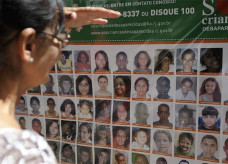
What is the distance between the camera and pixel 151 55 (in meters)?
1.51

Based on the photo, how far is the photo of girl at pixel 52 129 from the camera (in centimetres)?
187

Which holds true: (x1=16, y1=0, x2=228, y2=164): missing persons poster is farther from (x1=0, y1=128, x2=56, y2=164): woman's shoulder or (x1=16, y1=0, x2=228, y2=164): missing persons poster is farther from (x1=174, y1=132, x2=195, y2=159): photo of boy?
(x1=0, y1=128, x2=56, y2=164): woman's shoulder

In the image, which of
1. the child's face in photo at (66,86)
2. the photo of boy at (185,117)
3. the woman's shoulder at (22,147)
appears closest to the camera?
the woman's shoulder at (22,147)

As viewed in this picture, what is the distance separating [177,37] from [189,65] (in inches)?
6.5

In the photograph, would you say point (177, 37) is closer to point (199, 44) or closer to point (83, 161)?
point (199, 44)

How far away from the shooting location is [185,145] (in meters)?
1.50

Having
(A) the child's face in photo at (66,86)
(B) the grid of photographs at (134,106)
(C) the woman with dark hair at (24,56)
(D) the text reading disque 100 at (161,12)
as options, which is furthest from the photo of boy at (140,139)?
(C) the woman with dark hair at (24,56)

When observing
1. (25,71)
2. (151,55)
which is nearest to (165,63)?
(151,55)

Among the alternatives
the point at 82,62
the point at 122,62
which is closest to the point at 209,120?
the point at 122,62

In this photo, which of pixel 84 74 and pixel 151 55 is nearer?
pixel 151 55

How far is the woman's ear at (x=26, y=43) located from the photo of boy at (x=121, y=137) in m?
1.07

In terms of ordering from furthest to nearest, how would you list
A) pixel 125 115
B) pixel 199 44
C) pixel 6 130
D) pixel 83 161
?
pixel 83 161 → pixel 125 115 → pixel 199 44 → pixel 6 130

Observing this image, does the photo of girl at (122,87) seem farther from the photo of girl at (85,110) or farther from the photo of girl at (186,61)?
the photo of girl at (186,61)

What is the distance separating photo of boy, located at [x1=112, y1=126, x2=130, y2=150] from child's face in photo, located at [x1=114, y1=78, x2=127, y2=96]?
22 centimetres
